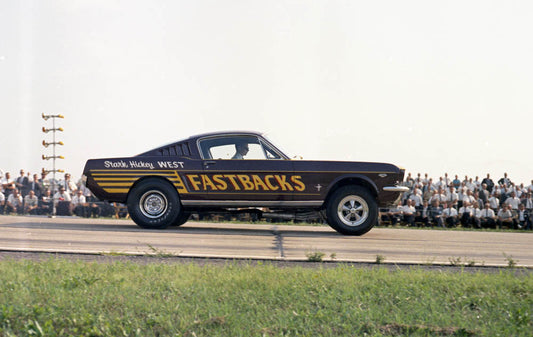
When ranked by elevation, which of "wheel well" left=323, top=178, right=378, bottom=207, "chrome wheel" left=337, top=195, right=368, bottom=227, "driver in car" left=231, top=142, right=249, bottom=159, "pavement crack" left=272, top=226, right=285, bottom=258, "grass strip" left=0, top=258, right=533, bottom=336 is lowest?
"grass strip" left=0, top=258, right=533, bottom=336

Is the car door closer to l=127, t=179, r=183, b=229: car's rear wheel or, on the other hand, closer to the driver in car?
the driver in car

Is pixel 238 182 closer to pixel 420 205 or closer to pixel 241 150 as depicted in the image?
A: pixel 241 150

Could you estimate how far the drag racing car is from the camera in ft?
34.3

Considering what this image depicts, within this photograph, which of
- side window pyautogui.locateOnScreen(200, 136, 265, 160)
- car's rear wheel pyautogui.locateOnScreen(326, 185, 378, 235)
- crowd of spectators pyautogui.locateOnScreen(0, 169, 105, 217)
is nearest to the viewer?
car's rear wheel pyautogui.locateOnScreen(326, 185, 378, 235)

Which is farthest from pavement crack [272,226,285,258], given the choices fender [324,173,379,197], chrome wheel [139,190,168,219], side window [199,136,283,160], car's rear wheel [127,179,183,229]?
chrome wheel [139,190,168,219]

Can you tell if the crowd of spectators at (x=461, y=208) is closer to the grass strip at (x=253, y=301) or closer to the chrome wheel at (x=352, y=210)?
the chrome wheel at (x=352, y=210)

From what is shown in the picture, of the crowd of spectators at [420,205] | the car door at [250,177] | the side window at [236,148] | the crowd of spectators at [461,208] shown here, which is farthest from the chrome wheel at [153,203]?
the crowd of spectators at [461,208]

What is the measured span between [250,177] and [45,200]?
1023 cm

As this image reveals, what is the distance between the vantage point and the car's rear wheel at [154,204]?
34.8 feet

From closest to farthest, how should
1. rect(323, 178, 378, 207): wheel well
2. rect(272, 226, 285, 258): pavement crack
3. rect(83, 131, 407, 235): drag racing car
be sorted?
rect(272, 226, 285, 258): pavement crack
rect(83, 131, 407, 235): drag racing car
rect(323, 178, 378, 207): wheel well

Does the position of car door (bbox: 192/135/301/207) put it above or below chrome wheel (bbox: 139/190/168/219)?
above

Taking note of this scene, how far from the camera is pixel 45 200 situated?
722 inches

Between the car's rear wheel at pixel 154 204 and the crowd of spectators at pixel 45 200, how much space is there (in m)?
7.49

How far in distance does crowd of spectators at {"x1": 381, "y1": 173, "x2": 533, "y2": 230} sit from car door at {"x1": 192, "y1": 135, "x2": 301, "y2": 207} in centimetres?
766
